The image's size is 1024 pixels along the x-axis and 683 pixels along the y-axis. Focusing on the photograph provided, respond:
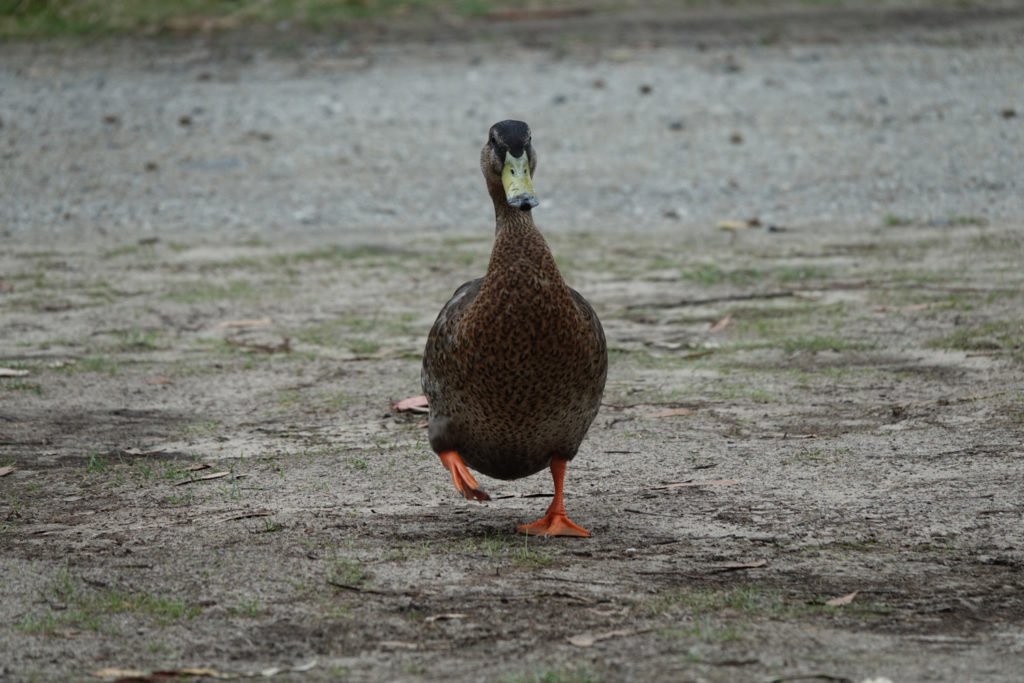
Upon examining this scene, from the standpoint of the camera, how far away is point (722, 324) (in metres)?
7.53

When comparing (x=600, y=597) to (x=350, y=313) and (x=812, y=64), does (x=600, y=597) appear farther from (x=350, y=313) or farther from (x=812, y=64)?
(x=812, y=64)

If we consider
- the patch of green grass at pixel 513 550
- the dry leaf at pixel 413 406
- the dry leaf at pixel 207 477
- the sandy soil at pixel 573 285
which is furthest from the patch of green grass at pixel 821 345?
the dry leaf at pixel 207 477

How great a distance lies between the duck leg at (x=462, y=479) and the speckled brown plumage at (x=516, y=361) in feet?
A: 0.11

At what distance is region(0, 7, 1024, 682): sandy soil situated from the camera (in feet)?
11.9

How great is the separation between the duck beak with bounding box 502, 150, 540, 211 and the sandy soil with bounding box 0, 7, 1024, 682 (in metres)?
1.14

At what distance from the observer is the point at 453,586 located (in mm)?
3881

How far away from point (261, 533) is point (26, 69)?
12.1 metres

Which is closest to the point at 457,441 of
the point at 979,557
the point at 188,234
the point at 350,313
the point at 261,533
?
the point at 261,533

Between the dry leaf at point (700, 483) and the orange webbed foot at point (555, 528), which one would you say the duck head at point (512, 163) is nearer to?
the orange webbed foot at point (555, 528)

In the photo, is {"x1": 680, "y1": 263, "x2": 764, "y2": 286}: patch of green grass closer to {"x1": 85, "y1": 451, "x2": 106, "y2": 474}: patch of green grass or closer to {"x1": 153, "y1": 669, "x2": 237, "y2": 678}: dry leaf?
{"x1": 85, "y1": 451, "x2": 106, "y2": 474}: patch of green grass

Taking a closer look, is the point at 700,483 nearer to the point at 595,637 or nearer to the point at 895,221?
the point at 595,637

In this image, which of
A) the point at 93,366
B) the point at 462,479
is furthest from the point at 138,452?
the point at 462,479

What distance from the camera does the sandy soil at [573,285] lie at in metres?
3.63

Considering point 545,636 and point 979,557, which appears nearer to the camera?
point 545,636
